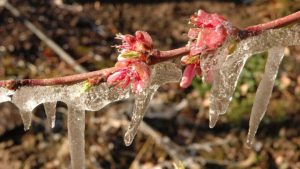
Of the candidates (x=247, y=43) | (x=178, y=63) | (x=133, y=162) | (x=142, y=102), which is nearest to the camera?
(x=247, y=43)

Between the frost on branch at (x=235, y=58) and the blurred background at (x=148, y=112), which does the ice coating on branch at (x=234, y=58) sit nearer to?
the frost on branch at (x=235, y=58)

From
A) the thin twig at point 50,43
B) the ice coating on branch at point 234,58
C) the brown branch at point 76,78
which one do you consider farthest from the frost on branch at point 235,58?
the thin twig at point 50,43

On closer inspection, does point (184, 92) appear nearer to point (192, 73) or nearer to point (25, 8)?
point (25, 8)

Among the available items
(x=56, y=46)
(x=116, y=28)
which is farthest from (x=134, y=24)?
(x=56, y=46)

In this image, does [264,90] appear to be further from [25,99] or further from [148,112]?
[148,112]

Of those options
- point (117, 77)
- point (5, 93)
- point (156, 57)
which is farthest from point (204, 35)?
point (5, 93)

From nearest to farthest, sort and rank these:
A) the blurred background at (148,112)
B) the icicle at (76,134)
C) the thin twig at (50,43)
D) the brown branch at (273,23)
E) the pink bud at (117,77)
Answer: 1. the brown branch at (273,23)
2. the pink bud at (117,77)
3. the icicle at (76,134)
4. the blurred background at (148,112)
5. the thin twig at (50,43)
